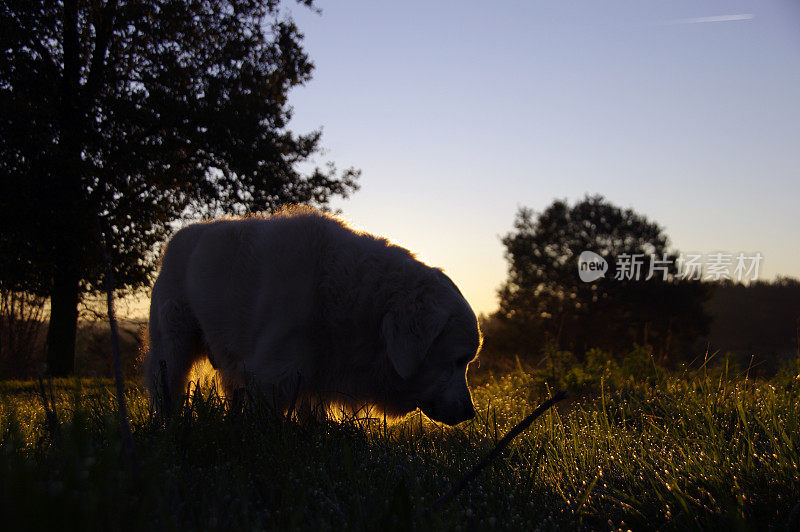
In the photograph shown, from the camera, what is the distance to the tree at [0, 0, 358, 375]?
12.5 m

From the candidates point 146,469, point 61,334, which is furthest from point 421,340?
point 61,334

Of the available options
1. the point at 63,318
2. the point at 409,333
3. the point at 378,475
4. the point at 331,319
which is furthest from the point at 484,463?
the point at 63,318

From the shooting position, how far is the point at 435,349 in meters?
3.87

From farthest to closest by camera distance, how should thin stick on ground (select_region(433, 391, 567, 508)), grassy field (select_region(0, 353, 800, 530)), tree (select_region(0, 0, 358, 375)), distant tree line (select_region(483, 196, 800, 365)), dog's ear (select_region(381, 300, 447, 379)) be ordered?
distant tree line (select_region(483, 196, 800, 365)) → tree (select_region(0, 0, 358, 375)) → dog's ear (select_region(381, 300, 447, 379)) → thin stick on ground (select_region(433, 391, 567, 508)) → grassy field (select_region(0, 353, 800, 530))

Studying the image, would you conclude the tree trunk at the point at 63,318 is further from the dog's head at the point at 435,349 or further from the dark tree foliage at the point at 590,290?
the dark tree foliage at the point at 590,290

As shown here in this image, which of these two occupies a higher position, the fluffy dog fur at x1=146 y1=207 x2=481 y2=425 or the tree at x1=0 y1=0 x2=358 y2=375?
the tree at x1=0 y1=0 x2=358 y2=375

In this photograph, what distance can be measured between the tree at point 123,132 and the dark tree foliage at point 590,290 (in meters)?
23.0

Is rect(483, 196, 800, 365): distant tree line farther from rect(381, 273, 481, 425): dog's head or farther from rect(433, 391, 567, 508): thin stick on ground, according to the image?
rect(433, 391, 567, 508): thin stick on ground

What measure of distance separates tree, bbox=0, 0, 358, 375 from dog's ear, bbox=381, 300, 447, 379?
36.8 feet

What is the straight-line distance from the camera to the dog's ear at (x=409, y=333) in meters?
3.64

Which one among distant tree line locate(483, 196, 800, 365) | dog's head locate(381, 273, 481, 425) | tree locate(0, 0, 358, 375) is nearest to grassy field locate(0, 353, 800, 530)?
dog's head locate(381, 273, 481, 425)

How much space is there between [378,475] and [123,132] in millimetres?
13973

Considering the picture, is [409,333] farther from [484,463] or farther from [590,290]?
[590,290]

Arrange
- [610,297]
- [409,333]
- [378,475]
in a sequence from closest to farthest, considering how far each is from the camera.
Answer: [378,475] < [409,333] < [610,297]
